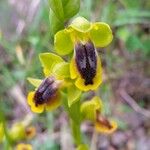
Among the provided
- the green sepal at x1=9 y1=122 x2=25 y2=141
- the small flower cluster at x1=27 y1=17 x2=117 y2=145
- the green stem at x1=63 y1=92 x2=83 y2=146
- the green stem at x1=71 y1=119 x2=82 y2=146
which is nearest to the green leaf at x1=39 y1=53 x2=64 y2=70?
the small flower cluster at x1=27 y1=17 x2=117 y2=145

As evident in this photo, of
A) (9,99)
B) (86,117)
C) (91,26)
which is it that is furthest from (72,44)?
(9,99)

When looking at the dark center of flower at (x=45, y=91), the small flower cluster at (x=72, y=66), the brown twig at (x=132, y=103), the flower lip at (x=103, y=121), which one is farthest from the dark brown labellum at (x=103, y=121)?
the brown twig at (x=132, y=103)

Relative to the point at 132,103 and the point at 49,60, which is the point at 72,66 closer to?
the point at 49,60

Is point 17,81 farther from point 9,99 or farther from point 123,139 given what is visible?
point 123,139

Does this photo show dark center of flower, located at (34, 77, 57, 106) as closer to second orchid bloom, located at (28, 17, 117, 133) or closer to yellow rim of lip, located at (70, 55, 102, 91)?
second orchid bloom, located at (28, 17, 117, 133)

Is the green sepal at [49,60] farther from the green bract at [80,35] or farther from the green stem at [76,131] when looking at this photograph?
the green stem at [76,131]

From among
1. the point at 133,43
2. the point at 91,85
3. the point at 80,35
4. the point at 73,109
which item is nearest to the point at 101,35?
the point at 80,35
